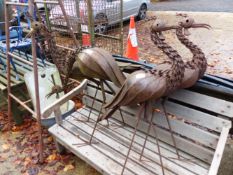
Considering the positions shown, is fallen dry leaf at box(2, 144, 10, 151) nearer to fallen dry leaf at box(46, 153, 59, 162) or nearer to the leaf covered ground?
the leaf covered ground

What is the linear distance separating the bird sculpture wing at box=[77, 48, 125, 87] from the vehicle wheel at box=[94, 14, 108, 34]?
3.12 m

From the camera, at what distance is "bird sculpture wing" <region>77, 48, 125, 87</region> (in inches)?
77.4

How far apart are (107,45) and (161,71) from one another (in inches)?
147

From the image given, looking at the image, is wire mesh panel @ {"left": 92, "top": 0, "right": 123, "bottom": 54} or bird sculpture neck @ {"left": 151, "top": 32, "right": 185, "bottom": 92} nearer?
bird sculpture neck @ {"left": 151, "top": 32, "right": 185, "bottom": 92}

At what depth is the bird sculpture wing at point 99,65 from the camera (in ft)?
6.45

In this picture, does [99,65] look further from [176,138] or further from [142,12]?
[142,12]

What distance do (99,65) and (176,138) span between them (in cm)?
99

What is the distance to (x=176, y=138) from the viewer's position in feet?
7.55

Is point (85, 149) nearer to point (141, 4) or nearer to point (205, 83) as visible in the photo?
point (205, 83)

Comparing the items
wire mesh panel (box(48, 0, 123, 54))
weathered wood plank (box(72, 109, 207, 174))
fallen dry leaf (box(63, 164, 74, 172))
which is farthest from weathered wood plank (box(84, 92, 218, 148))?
wire mesh panel (box(48, 0, 123, 54))

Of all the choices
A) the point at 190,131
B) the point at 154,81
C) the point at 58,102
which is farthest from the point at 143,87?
the point at 58,102

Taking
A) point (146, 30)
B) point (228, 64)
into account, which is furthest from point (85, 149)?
point (146, 30)

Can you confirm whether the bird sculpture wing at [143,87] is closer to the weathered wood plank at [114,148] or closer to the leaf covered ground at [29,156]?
the weathered wood plank at [114,148]

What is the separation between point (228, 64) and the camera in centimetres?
537
